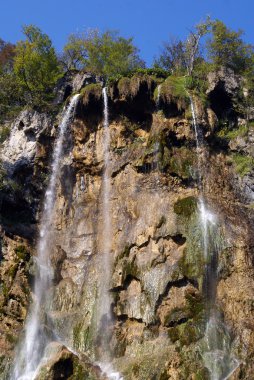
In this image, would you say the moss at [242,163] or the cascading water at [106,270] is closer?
the cascading water at [106,270]

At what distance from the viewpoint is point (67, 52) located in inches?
1521

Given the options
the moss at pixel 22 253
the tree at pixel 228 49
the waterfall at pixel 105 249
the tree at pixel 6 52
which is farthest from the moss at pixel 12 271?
the tree at pixel 6 52

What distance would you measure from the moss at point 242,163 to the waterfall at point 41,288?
856 cm

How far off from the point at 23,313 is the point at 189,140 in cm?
1060

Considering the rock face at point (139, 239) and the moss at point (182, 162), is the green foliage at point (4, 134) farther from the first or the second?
the moss at point (182, 162)

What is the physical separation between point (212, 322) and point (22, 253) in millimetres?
9416

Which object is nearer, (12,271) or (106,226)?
(12,271)

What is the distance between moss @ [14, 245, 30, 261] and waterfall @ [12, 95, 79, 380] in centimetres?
51

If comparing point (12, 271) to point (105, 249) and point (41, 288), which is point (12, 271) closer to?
point (41, 288)

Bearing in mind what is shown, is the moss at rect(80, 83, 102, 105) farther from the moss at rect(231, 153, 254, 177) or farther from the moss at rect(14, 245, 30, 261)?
the moss at rect(14, 245, 30, 261)

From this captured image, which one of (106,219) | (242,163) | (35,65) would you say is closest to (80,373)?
(106,219)

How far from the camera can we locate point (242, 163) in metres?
24.2

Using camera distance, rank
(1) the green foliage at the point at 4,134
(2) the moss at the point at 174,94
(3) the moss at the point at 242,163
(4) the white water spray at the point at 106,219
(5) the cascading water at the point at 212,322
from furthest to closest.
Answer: (1) the green foliage at the point at 4,134
(2) the moss at the point at 174,94
(3) the moss at the point at 242,163
(4) the white water spray at the point at 106,219
(5) the cascading water at the point at 212,322

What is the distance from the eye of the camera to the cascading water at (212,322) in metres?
17.4
